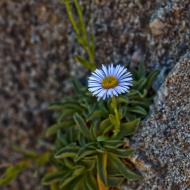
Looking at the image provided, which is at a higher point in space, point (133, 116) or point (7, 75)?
point (7, 75)

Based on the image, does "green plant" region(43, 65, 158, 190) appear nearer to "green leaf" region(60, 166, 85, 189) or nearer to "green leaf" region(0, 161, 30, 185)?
"green leaf" region(60, 166, 85, 189)

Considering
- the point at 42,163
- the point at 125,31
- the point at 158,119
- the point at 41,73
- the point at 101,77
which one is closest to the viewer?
the point at 101,77

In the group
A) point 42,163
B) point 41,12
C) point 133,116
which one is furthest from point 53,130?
point 41,12

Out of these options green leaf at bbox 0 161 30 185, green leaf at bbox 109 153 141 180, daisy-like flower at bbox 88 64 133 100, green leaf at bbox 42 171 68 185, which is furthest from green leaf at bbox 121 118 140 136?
green leaf at bbox 0 161 30 185

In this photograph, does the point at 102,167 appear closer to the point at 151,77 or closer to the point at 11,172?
the point at 151,77

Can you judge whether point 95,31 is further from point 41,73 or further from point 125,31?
point 41,73

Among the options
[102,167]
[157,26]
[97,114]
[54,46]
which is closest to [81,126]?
[97,114]

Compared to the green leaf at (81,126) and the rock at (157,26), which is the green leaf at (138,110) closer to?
the green leaf at (81,126)
